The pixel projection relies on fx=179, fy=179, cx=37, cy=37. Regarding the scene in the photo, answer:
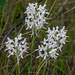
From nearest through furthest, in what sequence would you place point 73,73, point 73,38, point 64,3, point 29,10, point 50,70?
point 29,10, point 50,70, point 73,73, point 73,38, point 64,3

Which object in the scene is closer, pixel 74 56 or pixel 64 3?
pixel 74 56

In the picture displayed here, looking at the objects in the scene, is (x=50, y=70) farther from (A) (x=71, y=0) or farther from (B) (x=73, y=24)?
(A) (x=71, y=0)

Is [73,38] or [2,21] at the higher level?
[2,21]

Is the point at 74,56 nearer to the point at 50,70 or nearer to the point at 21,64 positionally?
the point at 50,70

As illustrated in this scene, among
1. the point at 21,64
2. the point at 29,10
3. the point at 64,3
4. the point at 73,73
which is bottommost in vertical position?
the point at 73,73

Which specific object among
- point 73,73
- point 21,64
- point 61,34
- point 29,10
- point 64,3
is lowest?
point 73,73

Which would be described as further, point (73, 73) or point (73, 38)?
point (73, 38)

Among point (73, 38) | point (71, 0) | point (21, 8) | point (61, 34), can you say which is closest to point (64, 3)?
point (71, 0)

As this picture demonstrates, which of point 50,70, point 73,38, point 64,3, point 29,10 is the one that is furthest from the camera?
point 64,3

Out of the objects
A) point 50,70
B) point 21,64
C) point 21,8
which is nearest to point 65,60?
point 50,70
